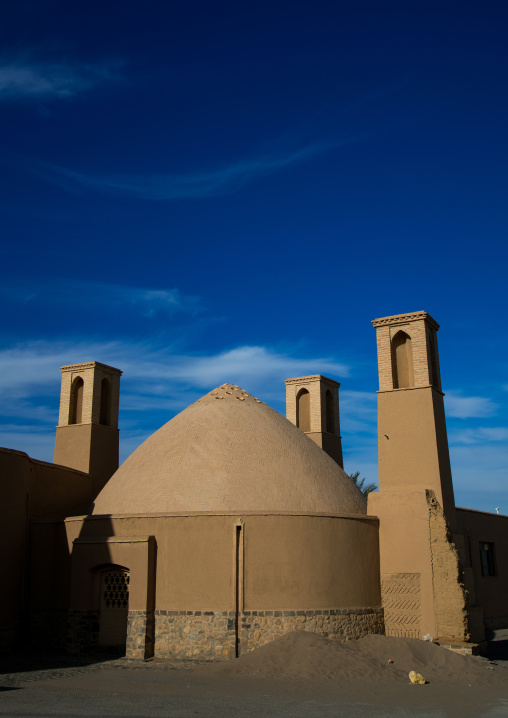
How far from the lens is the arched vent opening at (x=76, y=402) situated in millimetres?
23233

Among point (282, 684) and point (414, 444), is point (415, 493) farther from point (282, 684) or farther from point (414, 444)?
point (282, 684)

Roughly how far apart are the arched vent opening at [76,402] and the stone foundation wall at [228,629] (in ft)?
31.5

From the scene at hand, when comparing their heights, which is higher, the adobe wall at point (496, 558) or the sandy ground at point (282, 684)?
the adobe wall at point (496, 558)

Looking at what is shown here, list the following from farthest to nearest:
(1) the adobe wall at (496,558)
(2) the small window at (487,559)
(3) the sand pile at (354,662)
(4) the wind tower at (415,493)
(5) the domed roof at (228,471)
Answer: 1. (2) the small window at (487,559)
2. (1) the adobe wall at (496,558)
3. (5) the domed roof at (228,471)
4. (4) the wind tower at (415,493)
5. (3) the sand pile at (354,662)

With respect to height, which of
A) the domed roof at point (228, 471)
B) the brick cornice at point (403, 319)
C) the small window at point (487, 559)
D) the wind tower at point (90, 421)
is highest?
the brick cornice at point (403, 319)

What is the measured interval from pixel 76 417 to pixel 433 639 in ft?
44.9

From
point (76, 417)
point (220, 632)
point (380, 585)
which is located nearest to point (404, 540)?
point (380, 585)

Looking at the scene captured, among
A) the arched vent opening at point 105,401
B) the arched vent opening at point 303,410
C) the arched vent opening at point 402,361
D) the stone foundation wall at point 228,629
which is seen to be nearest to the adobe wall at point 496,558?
the arched vent opening at point 402,361

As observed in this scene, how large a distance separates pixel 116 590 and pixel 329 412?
37.2 ft

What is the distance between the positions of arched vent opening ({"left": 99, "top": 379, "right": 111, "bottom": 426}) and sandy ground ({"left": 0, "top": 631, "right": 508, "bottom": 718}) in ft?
30.7

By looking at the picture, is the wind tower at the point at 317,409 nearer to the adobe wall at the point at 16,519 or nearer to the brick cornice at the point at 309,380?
the brick cornice at the point at 309,380

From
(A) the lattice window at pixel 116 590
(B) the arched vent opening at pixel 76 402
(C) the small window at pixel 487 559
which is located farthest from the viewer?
(B) the arched vent opening at pixel 76 402

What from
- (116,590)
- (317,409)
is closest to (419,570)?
(116,590)

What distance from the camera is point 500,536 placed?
2414 centimetres
